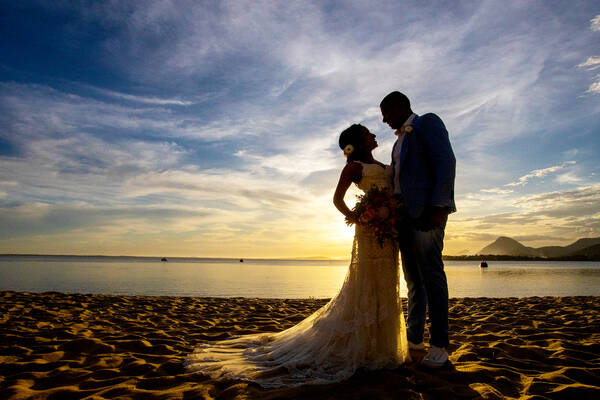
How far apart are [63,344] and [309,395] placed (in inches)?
126

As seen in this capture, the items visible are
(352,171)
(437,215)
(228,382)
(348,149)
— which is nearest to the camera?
(228,382)

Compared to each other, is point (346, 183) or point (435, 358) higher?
point (346, 183)

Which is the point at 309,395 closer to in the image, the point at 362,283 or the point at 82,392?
the point at 362,283

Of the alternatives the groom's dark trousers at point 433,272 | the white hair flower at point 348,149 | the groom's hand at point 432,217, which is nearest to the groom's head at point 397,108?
the white hair flower at point 348,149

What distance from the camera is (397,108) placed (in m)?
3.62

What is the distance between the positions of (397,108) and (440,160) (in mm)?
781

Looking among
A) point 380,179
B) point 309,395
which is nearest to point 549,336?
point 380,179

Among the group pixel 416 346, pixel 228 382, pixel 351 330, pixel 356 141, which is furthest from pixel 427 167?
pixel 228 382

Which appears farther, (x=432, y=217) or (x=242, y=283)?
(x=242, y=283)

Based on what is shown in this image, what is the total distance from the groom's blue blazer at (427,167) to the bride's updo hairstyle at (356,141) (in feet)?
1.37

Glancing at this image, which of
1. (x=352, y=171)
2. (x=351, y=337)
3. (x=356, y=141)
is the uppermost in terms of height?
(x=356, y=141)

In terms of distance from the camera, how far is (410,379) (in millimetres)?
2861

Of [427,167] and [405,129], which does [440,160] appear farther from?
[405,129]

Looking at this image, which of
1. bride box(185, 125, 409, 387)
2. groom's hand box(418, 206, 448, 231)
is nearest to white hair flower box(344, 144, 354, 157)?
bride box(185, 125, 409, 387)
